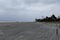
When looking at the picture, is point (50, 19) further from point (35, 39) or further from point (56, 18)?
point (35, 39)

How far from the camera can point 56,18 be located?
103875 mm

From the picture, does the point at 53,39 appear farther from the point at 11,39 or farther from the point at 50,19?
the point at 50,19

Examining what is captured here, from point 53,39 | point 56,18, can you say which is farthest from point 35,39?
point 56,18

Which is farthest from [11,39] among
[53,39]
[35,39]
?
[53,39]

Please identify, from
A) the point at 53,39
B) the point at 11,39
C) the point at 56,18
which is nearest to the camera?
the point at 11,39

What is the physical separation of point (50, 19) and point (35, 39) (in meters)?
87.8

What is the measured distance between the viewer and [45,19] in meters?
111

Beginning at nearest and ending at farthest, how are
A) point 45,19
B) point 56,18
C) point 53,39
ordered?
point 53,39 < point 56,18 < point 45,19

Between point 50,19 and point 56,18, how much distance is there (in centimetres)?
339

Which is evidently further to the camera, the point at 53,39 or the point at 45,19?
the point at 45,19

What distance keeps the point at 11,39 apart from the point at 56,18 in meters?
88.6

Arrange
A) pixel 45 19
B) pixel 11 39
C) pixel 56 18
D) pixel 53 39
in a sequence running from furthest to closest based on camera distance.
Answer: pixel 45 19, pixel 56 18, pixel 53 39, pixel 11 39

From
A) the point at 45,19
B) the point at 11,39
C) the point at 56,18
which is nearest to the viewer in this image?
the point at 11,39

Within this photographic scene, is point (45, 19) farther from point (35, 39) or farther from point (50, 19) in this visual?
point (35, 39)
